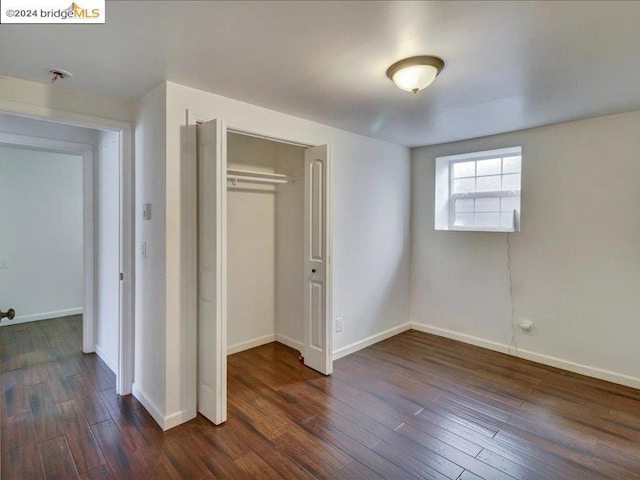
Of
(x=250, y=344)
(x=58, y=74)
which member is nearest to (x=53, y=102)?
(x=58, y=74)

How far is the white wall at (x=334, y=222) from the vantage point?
2.34 m

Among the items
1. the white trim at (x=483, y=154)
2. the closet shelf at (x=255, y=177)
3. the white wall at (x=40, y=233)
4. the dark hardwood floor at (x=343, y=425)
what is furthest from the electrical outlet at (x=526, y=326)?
the white wall at (x=40, y=233)

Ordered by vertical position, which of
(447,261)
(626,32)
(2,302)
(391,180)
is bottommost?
(2,302)

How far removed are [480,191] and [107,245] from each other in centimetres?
404

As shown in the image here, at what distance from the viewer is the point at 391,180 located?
4.16 metres

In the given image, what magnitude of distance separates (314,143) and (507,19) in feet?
6.27

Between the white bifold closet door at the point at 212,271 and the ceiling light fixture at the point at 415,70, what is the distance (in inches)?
46.2

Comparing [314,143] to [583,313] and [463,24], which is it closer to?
[463,24]

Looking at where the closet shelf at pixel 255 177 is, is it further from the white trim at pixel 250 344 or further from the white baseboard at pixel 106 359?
the white baseboard at pixel 106 359

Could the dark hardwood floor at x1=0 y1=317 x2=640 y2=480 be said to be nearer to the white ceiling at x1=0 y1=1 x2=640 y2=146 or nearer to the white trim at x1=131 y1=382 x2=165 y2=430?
the white trim at x1=131 y1=382 x2=165 y2=430

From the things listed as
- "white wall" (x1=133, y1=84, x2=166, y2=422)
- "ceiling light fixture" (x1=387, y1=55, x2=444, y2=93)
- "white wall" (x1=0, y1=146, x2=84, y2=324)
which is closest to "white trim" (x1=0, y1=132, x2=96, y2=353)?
"white wall" (x1=133, y1=84, x2=166, y2=422)

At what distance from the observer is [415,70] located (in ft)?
6.44

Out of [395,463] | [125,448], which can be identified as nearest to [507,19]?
[395,463]

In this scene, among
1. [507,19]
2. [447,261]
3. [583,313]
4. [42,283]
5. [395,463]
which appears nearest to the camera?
[507,19]
